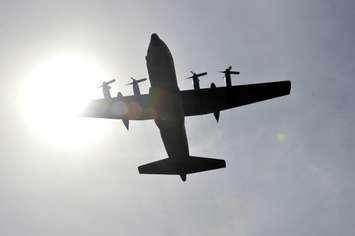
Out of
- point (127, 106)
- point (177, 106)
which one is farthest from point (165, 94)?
point (127, 106)

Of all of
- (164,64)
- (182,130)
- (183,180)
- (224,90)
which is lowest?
(183,180)

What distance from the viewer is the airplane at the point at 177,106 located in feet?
172

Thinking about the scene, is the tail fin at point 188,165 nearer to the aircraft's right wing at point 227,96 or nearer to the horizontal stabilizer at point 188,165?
the horizontal stabilizer at point 188,165

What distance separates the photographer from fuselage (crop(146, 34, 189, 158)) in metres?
50.4

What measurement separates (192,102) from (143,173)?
1108 cm

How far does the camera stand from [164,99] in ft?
170

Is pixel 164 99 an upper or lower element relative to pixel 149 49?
lower

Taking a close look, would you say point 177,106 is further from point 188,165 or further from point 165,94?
point 188,165

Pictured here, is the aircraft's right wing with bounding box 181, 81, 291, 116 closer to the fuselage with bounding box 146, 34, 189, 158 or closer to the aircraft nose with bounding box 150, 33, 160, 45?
the fuselage with bounding box 146, 34, 189, 158

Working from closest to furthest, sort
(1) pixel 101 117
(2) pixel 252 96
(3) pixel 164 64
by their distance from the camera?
(3) pixel 164 64
(2) pixel 252 96
(1) pixel 101 117

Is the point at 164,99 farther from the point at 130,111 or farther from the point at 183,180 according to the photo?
the point at 183,180

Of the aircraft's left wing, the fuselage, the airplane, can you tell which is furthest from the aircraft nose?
the aircraft's left wing

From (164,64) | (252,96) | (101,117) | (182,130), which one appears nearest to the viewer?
(164,64)

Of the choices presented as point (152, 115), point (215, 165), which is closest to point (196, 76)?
point (152, 115)
